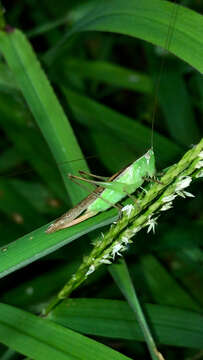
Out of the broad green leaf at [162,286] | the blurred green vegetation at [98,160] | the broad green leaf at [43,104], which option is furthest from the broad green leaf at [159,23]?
the broad green leaf at [162,286]

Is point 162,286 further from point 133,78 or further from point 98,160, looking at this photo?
point 133,78

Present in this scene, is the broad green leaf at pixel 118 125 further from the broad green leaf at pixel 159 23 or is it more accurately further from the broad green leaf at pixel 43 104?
the broad green leaf at pixel 159 23

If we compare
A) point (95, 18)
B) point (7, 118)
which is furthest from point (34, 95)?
point (7, 118)

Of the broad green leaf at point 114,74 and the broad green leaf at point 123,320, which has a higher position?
the broad green leaf at point 114,74

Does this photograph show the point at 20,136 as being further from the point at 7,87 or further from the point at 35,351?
the point at 35,351

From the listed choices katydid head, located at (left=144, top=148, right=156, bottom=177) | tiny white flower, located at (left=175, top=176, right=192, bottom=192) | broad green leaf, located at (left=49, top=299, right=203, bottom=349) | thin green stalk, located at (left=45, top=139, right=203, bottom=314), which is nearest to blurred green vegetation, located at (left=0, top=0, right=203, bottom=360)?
broad green leaf, located at (left=49, top=299, right=203, bottom=349)

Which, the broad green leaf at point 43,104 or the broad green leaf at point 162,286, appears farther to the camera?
the broad green leaf at point 162,286
